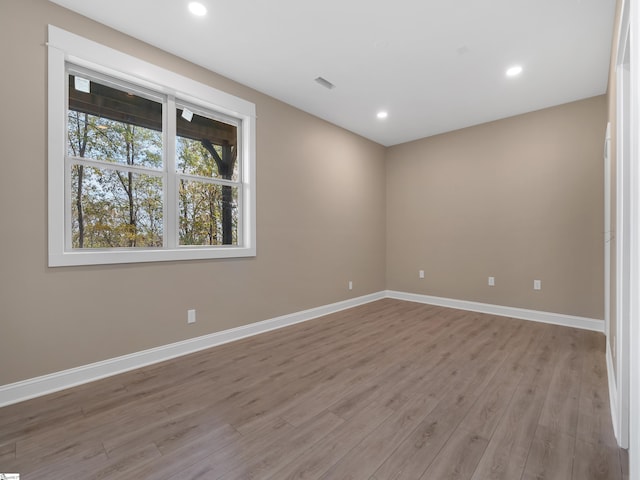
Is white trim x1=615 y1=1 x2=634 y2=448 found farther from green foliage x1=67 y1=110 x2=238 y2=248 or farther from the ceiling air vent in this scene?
green foliage x1=67 y1=110 x2=238 y2=248

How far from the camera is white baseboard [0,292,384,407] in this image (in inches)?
81.8

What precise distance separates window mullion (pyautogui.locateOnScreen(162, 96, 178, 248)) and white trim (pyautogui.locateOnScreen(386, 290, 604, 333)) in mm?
3968

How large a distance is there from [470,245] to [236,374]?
3848 mm

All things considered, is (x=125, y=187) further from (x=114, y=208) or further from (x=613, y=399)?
(x=613, y=399)

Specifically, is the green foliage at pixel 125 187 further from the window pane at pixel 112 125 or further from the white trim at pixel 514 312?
the white trim at pixel 514 312

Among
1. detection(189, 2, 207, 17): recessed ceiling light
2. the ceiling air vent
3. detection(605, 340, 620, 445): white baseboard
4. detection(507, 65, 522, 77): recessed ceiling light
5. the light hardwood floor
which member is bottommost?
the light hardwood floor

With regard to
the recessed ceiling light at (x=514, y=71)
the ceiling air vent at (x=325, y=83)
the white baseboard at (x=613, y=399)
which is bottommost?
the white baseboard at (x=613, y=399)

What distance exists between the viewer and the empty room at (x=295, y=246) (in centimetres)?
165

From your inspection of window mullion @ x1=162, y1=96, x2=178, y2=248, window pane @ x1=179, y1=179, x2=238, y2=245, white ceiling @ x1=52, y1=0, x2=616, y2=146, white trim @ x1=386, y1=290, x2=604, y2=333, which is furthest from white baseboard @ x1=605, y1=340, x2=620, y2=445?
window mullion @ x1=162, y1=96, x2=178, y2=248

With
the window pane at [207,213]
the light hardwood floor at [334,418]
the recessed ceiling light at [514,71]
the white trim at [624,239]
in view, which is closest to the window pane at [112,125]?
the window pane at [207,213]

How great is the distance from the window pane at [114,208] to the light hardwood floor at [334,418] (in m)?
1.14

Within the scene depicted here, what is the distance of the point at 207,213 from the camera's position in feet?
10.6

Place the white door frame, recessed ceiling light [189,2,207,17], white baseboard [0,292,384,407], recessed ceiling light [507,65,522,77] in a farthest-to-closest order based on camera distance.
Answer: recessed ceiling light [507,65,522,77] < recessed ceiling light [189,2,207,17] < white baseboard [0,292,384,407] < the white door frame

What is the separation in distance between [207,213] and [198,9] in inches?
70.2
